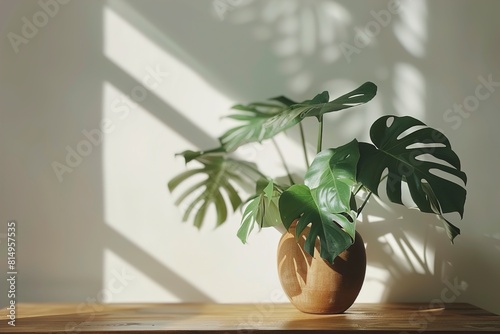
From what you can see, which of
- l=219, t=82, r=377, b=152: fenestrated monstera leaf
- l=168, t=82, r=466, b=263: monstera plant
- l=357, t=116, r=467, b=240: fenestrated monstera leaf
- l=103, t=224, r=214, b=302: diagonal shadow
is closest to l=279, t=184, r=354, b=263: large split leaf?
l=168, t=82, r=466, b=263: monstera plant

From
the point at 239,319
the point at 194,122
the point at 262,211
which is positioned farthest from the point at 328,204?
the point at 194,122

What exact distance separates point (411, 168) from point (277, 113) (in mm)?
561

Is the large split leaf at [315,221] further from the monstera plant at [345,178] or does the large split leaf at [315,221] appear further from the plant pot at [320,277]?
the plant pot at [320,277]

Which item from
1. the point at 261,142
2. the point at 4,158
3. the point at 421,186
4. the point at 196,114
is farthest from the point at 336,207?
the point at 4,158

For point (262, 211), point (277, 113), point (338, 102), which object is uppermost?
point (277, 113)

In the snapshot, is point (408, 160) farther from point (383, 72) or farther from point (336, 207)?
point (383, 72)

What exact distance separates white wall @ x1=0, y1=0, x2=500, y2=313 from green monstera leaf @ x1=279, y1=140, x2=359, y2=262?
0.54 meters

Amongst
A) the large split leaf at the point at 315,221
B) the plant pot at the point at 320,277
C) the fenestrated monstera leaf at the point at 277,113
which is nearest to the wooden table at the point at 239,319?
the plant pot at the point at 320,277

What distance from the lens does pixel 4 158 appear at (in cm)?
248

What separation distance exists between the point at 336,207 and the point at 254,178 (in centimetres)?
68

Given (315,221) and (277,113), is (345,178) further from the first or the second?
(277,113)

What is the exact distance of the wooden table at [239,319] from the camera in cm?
187

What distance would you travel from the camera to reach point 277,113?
230 centimetres

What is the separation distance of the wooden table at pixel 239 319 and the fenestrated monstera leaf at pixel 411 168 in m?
0.37
